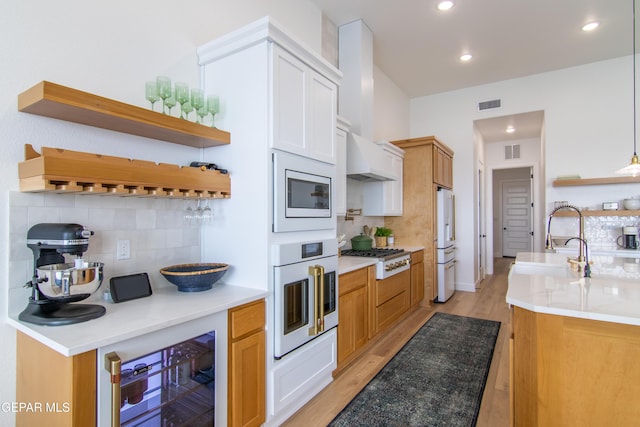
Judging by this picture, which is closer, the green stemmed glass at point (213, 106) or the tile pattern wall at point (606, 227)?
the green stemmed glass at point (213, 106)

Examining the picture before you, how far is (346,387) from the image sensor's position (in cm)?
254

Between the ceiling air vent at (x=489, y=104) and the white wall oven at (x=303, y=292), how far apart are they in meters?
4.53

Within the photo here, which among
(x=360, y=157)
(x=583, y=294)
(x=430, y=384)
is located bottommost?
(x=430, y=384)

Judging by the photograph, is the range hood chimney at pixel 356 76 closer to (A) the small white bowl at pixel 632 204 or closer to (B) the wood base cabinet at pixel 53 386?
(B) the wood base cabinet at pixel 53 386

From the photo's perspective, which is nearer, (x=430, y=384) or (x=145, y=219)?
(x=145, y=219)

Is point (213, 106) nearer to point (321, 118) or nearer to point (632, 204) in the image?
point (321, 118)

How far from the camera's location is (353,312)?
290cm

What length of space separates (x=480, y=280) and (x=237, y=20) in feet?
19.9

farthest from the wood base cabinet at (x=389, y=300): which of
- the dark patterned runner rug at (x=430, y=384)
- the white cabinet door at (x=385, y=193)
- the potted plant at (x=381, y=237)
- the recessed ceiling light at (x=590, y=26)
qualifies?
the recessed ceiling light at (x=590, y=26)

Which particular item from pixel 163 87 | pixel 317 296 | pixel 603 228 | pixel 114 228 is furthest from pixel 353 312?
pixel 603 228

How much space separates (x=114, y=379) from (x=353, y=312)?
6.58 feet

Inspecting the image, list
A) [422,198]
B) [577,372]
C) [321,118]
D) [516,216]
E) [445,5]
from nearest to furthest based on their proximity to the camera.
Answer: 1. [577,372]
2. [321,118]
3. [445,5]
4. [422,198]
5. [516,216]

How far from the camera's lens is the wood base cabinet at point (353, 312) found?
8.96 feet

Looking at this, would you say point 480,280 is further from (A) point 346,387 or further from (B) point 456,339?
(A) point 346,387
